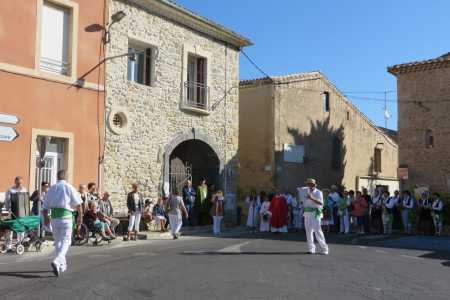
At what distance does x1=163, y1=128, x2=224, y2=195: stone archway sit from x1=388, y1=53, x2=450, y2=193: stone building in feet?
26.7

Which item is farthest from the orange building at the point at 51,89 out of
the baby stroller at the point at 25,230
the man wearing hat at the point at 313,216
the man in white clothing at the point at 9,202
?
the man wearing hat at the point at 313,216

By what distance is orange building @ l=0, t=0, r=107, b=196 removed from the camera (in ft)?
44.0

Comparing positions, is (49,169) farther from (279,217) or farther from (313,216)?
(279,217)

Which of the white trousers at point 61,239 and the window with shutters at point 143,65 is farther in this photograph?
the window with shutters at point 143,65

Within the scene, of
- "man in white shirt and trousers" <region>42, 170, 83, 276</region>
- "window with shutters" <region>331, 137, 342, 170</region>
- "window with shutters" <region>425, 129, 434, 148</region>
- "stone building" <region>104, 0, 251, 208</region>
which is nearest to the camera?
"man in white shirt and trousers" <region>42, 170, 83, 276</region>

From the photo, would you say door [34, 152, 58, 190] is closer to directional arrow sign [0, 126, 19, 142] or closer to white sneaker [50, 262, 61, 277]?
directional arrow sign [0, 126, 19, 142]

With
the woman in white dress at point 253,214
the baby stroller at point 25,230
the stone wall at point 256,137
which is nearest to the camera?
the baby stroller at point 25,230

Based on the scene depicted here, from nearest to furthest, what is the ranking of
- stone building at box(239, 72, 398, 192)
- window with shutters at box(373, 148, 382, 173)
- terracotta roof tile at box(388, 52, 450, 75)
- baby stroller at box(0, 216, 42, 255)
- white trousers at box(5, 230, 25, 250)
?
baby stroller at box(0, 216, 42, 255), white trousers at box(5, 230, 25, 250), terracotta roof tile at box(388, 52, 450, 75), stone building at box(239, 72, 398, 192), window with shutters at box(373, 148, 382, 173)

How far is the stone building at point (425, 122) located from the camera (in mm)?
21516

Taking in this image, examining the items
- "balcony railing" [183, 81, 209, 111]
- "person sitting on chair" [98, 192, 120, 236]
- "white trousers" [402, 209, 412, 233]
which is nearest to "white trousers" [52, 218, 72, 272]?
"person sitting on chair" [98, 192, 120, 236]

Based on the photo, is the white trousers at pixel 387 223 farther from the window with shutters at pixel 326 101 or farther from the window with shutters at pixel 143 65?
the window with shutters at pixel 326 101

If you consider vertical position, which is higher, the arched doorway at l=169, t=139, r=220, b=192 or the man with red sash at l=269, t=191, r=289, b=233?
the arched doorway at l=169, t=139, r=220, b=192

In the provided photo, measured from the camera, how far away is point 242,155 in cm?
2461

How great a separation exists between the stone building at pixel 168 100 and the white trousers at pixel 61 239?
7295 millimetres
